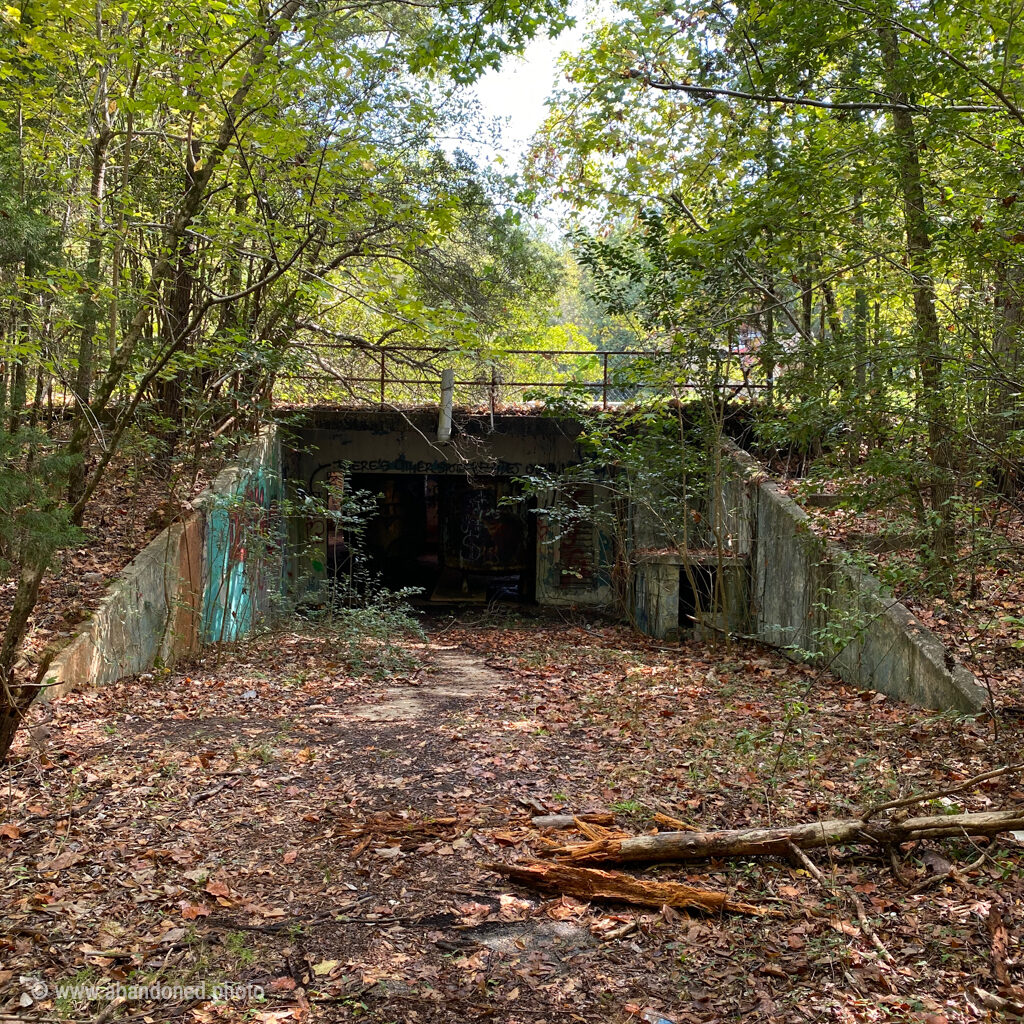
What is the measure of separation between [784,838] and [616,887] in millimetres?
869

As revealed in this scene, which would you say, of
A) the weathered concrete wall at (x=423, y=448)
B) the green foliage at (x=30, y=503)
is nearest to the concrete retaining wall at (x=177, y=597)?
the green foliage at (x=30, y=503)

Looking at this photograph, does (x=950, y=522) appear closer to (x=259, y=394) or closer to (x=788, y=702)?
(x=788, y=702)

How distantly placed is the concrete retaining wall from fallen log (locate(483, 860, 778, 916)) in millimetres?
4091

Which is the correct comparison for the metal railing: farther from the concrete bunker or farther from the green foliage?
the green foliage

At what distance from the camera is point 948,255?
6266 millimetres

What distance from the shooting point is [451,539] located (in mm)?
20859

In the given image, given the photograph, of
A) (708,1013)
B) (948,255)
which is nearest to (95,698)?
(708,1013)

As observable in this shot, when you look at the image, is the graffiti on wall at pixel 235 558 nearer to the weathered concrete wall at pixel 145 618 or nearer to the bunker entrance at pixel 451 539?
the weathered concrete wall at pixel 145 618

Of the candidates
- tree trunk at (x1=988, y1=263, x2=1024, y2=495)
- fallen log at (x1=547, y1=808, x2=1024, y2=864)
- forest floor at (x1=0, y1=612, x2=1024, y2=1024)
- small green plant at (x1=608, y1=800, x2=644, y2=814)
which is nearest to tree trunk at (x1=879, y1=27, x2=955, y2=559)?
tree trunk at (x1=988, y1=263, x2=1024, y2=495)

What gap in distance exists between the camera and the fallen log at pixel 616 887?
11.8ft

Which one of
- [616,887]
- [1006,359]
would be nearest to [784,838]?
[616,887]

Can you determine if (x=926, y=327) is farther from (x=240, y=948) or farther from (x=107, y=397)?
(x=107, y=397)

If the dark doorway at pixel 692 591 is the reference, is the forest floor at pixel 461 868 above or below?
below

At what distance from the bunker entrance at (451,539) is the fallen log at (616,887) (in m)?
14.7
